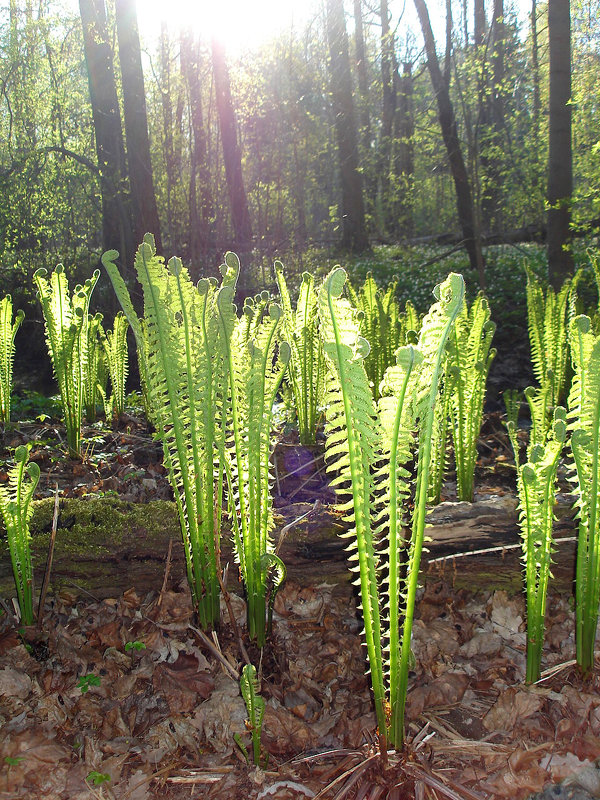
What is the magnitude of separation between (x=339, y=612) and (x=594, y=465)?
0.88m

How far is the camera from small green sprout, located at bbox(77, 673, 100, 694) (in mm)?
1478

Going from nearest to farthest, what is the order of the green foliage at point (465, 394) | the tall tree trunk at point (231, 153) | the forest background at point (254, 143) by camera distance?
1. the green foliage at point (465, 394)
2. the forest background at point (254, 143)
3. the tall tree trunk at point (231, 153)

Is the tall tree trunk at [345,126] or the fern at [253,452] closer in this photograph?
the fern at [253,452]

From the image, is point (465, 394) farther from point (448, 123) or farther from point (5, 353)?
point (448, 123)

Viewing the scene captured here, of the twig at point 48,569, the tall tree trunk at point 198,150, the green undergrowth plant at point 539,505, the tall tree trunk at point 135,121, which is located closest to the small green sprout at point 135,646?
the twig at point 48,569

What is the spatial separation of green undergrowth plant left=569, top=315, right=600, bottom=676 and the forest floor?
143 millimetres

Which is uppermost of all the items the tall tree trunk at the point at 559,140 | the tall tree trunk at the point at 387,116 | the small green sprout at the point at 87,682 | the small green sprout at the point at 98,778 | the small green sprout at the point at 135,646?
the tall tree trunk at the point at 387,116

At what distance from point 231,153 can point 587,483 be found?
992 cm

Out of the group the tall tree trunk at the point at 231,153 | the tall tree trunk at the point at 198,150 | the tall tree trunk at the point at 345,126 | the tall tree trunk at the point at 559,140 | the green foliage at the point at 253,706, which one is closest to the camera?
the green foliage at the point at 253,706

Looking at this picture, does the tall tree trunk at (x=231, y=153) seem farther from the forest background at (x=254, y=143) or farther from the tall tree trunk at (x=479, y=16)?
the tall tree trunk at (x=479, y=16)

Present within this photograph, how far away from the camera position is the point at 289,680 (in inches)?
60.6

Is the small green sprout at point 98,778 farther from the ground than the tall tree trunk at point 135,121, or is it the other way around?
the tall tree trunk at point 135,121

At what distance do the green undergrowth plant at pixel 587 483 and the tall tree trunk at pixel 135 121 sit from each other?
19.7 feet

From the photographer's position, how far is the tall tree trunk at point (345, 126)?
10195 mm
